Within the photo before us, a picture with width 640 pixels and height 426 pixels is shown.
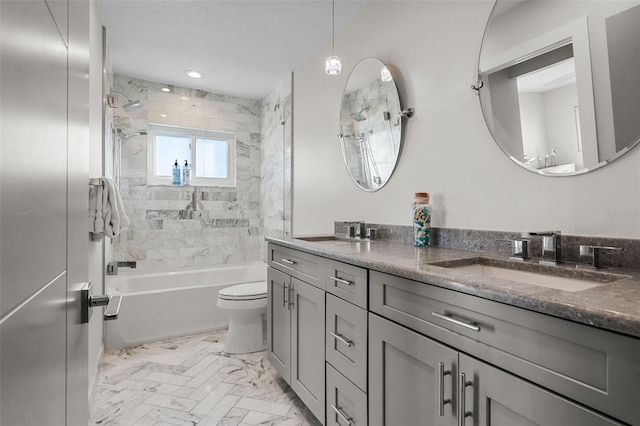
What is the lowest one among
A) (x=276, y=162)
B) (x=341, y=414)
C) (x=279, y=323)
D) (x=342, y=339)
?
(x=341, y=414)

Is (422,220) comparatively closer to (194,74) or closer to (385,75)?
(385,75)

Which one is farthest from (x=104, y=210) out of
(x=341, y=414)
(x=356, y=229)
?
(x=341, y=414)

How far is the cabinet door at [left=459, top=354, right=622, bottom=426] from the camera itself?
676mm

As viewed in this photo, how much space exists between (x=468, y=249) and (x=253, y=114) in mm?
3414

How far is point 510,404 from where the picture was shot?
783 millimetres

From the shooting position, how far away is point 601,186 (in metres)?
1.16

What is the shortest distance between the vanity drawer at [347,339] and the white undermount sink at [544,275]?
1.34ft

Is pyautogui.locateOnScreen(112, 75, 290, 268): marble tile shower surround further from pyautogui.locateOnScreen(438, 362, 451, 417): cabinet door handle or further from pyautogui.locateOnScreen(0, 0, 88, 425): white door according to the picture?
pyautogui.locateOnScreen(0, 0, 88, 425): white door

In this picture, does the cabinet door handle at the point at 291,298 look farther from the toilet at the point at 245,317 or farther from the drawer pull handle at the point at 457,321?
the drawer pull handle at the point at 457,321

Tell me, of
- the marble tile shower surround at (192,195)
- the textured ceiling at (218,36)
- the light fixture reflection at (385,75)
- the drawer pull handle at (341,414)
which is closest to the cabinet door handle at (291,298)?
the drawer pull handle at (341,414)

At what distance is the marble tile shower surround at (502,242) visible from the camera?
1.07 m

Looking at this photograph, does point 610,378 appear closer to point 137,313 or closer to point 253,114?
point 137,313

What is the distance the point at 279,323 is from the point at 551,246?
4.86 feet

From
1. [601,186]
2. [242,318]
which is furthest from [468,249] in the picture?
[242,318]
